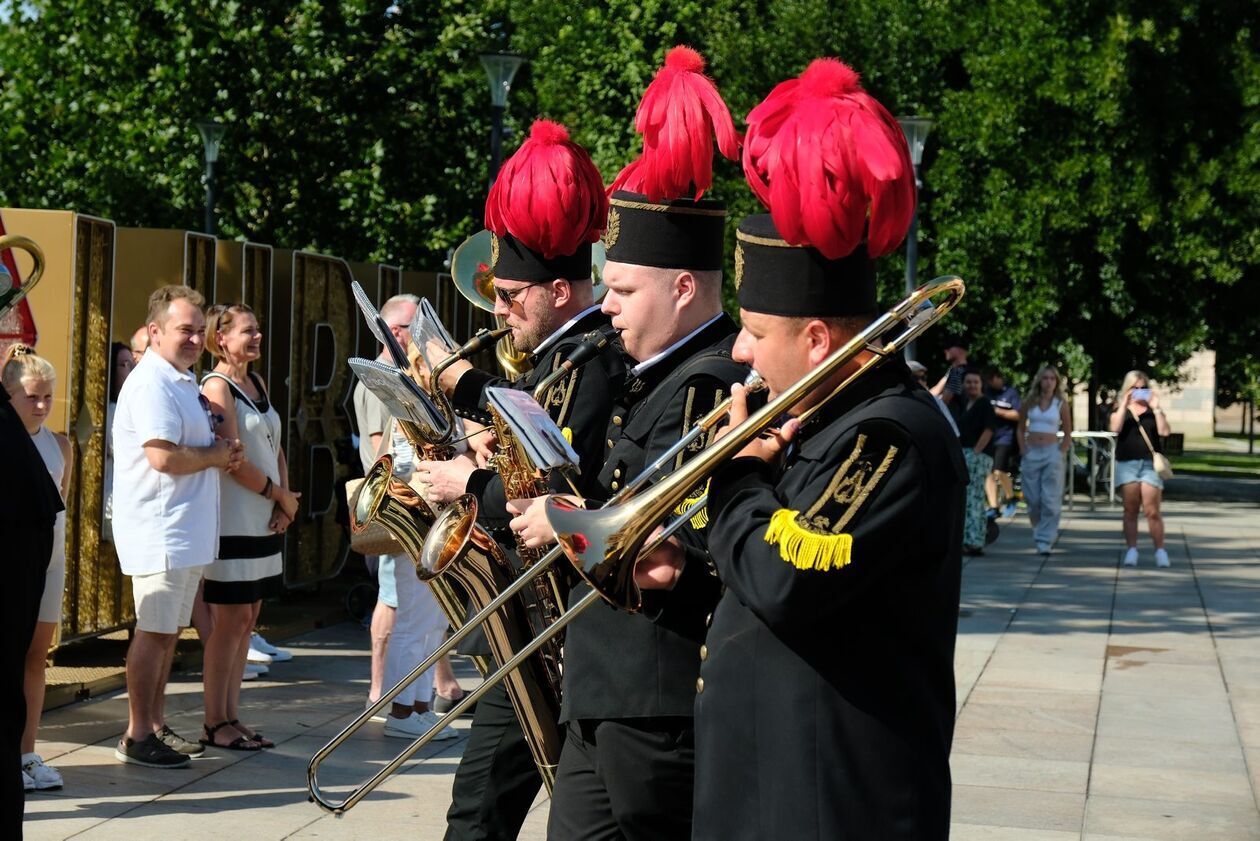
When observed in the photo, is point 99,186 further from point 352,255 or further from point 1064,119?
point 1064,119

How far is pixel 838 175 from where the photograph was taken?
302cm

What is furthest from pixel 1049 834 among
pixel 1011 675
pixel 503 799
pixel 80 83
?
pixel 80 83

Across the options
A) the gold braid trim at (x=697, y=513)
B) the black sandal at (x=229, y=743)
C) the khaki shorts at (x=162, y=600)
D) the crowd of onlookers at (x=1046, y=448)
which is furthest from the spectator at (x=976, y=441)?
the gold braid trim at (x=697, y=513)

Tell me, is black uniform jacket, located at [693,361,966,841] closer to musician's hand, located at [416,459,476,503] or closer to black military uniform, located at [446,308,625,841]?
black military uniform, located at [446,308,625,841]

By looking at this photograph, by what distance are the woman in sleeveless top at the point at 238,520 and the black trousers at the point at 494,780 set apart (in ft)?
9.32

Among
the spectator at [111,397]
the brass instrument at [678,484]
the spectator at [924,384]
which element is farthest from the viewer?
the spectator at [111,397]

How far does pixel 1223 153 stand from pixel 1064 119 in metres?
2.26

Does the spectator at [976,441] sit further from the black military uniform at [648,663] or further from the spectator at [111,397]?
the black military uniform at [648,663]

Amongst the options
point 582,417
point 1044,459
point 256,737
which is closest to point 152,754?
point 256,737

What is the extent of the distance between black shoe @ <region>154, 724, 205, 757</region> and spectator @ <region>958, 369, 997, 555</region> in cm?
1052

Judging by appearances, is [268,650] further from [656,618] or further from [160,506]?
[656,618]

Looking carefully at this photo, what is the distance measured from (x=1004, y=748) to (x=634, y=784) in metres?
4.65

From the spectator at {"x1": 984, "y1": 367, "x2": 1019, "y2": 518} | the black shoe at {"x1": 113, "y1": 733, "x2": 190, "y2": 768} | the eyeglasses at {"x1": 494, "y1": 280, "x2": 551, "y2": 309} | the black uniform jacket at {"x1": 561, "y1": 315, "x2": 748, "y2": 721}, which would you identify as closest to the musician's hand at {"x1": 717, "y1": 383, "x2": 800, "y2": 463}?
the black uniform jacket at {"x1": 561, "y1": 315, "x2": 748, "y2": 721}

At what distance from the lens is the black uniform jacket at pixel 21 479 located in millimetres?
4574
